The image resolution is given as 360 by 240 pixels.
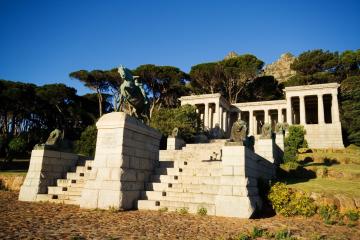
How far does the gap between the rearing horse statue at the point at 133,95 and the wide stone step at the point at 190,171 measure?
2381mm

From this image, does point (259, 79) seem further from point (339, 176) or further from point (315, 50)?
point (339, 176)

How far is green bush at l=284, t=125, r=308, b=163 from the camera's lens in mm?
17458

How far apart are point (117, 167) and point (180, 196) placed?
2332 mm

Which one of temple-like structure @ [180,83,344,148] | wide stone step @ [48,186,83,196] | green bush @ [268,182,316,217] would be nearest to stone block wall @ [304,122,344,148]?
temple-like structure @ [180,83,344,148]

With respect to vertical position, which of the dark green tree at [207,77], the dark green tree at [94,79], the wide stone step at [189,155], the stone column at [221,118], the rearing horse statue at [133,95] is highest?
the dark green tree at [207,77]

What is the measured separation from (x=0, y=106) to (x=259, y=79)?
4339 centimetres

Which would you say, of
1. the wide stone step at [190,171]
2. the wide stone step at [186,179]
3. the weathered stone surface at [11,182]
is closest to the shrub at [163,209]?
the wide stone step at [186,179]

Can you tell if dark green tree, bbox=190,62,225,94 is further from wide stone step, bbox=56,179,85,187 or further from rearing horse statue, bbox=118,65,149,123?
wide stone step, bbox=56,179,85,187

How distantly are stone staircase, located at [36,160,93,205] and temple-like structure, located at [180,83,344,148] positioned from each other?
33.5m

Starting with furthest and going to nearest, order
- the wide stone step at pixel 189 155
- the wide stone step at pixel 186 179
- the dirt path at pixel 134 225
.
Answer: the wide stone step at pixel 189 155
the wide stone step at pixel 186 179
the dirt path at pixel 134 225

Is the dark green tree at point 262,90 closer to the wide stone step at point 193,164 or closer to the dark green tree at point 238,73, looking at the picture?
the dark green tree at point 238,73

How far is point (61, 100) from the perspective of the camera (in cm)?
4644

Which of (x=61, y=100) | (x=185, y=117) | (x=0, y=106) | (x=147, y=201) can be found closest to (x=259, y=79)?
(x=185, y=117)

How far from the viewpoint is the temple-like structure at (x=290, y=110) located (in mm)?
38375
